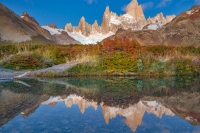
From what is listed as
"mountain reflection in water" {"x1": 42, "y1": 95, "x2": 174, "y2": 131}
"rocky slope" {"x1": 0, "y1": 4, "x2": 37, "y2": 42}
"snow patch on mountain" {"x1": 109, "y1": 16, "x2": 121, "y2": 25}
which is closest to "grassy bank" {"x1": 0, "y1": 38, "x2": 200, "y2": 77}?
"mountain reflection in water" {"x1": 42, "y1": 95, "x2": 174, "y2": 131}

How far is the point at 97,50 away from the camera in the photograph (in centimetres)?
1553

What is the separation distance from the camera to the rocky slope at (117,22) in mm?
164625

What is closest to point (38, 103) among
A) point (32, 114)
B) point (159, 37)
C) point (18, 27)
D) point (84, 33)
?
point (32, 114)

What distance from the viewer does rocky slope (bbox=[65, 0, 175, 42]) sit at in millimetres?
164625

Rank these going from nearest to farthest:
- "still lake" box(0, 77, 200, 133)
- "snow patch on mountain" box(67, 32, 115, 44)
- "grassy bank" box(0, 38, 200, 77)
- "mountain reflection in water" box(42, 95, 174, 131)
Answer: "still lake" box(0, 77, 200, 133)
"mountain reflection in water" box(42, 95, 174, 131)
"grassy bank" box(0, 38, 200, 77)
"snow patch on mountain" box(67, 32, 115, 44)

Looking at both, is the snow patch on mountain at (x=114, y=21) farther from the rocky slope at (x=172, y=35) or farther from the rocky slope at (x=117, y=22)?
the rocky slope at (x=172, y=35)

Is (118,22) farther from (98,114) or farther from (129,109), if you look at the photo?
(98,114)

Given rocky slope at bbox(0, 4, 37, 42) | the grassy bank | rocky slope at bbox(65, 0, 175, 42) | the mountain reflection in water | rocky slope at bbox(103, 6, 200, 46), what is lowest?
the mountain reflection in water

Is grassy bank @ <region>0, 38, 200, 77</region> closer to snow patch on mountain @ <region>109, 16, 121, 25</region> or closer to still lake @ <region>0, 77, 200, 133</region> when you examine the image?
still lake @ <region>0, 77, 200, 133</region>

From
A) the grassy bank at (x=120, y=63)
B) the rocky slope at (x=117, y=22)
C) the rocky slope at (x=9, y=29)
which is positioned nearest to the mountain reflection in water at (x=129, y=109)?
the grassy bank at (x=120, y=63)

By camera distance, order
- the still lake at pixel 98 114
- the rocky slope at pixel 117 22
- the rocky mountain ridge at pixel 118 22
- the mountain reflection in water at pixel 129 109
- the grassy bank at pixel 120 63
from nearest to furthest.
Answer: the still lake at pixel 98 114
the mountain reflection in water at pixel 129 109
the grassy bank at pixel 120 63
the rocky mountain ridge at pixel 118 22
the rocky slope at pixel 117 22

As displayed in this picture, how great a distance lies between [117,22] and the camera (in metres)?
170

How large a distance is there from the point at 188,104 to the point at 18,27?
300 ft

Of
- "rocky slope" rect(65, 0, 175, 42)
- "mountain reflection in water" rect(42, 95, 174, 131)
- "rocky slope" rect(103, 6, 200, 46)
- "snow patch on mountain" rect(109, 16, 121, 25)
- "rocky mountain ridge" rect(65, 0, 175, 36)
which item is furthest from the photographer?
"snow patch on mountain" rect(109, 16, 121, 25)
